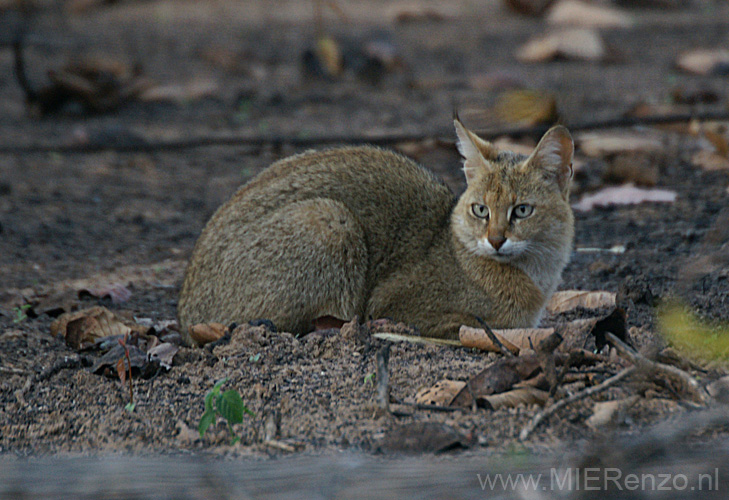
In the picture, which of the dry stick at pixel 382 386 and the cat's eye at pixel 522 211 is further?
the cat's eye at pixel 522 211

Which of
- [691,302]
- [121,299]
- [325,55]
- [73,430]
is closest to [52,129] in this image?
[325,55]

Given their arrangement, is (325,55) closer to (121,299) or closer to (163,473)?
(121,299)

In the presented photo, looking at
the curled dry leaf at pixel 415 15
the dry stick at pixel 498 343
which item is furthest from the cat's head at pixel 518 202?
the curled dry leaf at pixel 415 15

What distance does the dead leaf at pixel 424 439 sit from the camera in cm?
258

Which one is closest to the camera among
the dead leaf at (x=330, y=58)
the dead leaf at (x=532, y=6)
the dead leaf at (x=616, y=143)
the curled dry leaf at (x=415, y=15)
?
the dead leaf at (x=616, y=143)

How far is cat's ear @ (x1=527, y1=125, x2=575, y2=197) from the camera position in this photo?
13.7ft

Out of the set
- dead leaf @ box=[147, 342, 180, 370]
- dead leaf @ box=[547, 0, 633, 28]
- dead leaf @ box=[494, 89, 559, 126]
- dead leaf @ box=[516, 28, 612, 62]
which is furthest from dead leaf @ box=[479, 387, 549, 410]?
dead leaf @ box=[547, 0, 633, 28]

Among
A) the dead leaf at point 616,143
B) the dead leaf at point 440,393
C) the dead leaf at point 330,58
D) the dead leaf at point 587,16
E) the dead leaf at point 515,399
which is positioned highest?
the dead leaf at point 587,16

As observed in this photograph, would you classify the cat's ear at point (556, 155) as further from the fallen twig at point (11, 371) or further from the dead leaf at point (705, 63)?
the dead leaf at point (705, 63)

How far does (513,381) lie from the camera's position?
3.03 meters

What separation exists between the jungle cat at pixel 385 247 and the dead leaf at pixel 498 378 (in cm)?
108

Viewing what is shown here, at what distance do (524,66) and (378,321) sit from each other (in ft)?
23.4

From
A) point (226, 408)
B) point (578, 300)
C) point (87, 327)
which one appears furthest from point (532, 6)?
→ point (226, 408)

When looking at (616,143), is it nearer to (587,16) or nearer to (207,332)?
(207,332)
